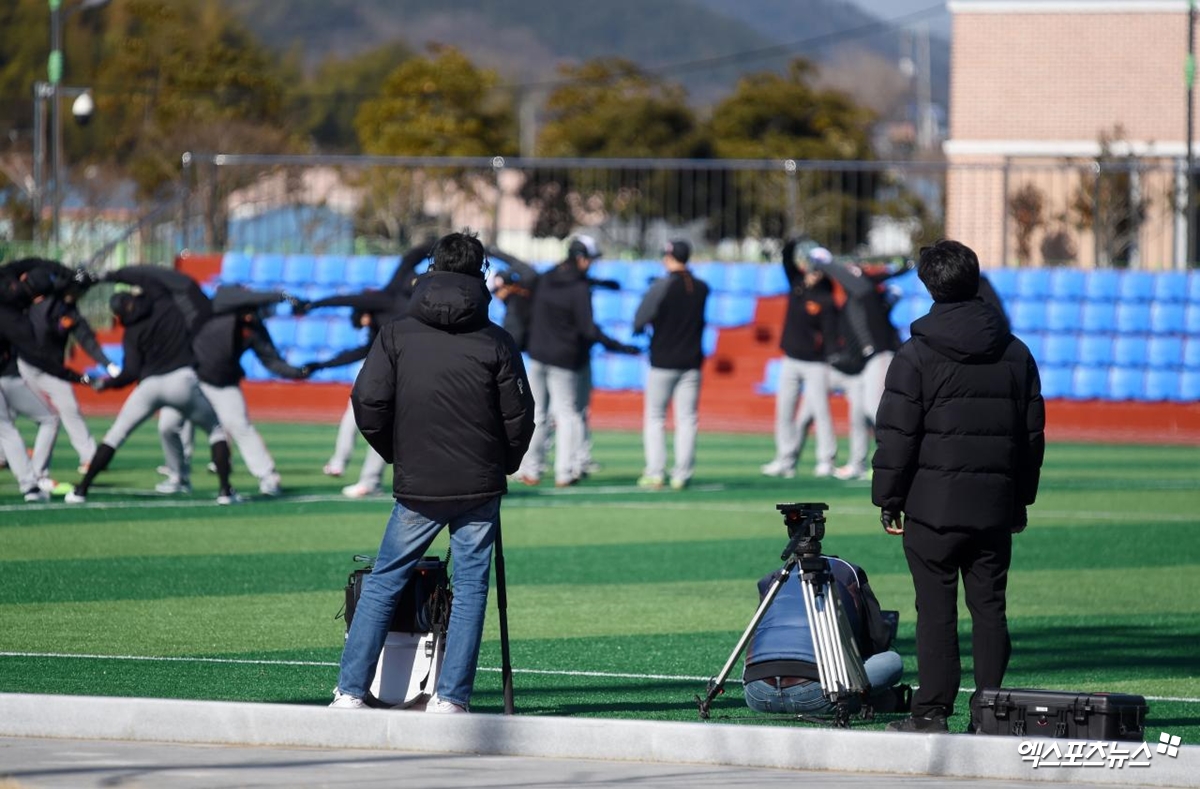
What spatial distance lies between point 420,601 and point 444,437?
2.43 feet

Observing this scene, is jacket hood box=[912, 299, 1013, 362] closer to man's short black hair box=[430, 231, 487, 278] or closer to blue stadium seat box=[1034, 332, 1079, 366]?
man's short black hair box=[430, 231, 487, 278]

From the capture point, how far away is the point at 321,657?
9281 millimetres

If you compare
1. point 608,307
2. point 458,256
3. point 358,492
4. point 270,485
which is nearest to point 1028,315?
point 608,307

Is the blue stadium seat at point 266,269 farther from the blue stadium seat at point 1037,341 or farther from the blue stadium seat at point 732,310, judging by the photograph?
the blue stadium seat at point 1037,341

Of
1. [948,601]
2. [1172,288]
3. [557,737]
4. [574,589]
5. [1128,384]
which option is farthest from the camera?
[1172,288]

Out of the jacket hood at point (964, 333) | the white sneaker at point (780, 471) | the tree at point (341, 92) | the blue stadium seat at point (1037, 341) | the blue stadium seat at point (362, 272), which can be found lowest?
the white sneaker at point (780, 471)

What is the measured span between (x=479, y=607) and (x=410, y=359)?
99cm

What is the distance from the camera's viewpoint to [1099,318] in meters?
27.7

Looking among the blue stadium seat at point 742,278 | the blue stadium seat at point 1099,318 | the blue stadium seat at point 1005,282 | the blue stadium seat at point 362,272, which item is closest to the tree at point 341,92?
the blue stadium seat at point 362,272

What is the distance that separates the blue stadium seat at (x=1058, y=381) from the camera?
27750 millimetres

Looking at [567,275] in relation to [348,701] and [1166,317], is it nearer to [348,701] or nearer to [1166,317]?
[348,701]

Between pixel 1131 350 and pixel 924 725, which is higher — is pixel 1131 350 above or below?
below

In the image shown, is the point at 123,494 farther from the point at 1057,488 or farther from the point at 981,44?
the point at 981,44

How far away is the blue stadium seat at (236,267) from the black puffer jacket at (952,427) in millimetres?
23469
